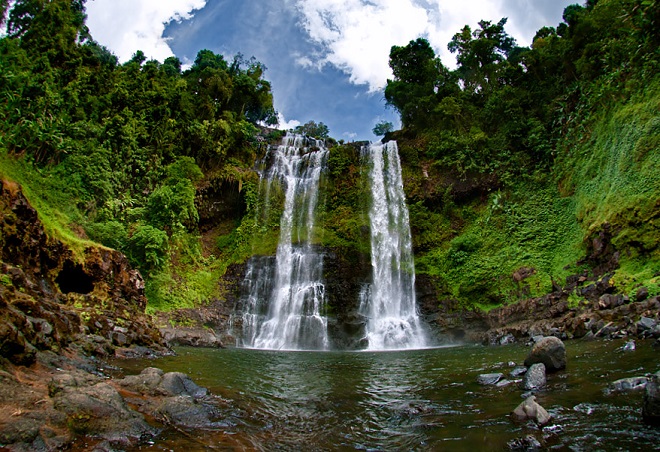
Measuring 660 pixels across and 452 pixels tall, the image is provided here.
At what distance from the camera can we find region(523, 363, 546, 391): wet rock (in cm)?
527

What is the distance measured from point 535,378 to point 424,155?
20.8 meters

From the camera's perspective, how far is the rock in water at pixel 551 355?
6047 mm

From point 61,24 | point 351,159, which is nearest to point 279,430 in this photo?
point 351,159

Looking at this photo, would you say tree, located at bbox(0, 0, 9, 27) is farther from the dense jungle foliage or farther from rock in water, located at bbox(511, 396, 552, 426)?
rock in water, located at bbox(511, 396, 552, 426)

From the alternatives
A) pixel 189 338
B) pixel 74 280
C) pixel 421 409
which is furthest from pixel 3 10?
pixel 421 409

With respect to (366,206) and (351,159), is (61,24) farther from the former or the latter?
(366,206)

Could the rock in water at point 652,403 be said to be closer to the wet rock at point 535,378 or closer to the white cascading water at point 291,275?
the wet rock at point 535,378

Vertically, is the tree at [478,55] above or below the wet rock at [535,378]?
above

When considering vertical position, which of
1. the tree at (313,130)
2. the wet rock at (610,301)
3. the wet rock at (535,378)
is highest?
the tree at (313,130)

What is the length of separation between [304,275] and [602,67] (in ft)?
61.2

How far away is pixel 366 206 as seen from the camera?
2311cm

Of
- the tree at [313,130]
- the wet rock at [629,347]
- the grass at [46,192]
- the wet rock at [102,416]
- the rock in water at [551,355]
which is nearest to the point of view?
the wet rock at [102,416]

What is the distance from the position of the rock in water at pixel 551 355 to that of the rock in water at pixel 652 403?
108 inches

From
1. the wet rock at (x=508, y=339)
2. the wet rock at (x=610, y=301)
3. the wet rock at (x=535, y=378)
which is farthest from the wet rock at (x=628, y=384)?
the wet rock at (x=508, y=339)
